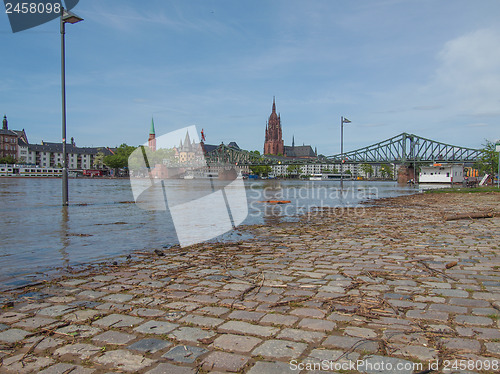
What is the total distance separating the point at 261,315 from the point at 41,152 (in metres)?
189

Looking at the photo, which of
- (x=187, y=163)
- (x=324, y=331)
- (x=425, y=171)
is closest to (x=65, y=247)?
(x=324, y=331)

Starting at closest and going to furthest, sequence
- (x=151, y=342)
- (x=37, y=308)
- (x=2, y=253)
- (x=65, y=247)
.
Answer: (x=151, y=342) → (x=37, y=308) → (x=2, y=253) → (x=65, y=247)

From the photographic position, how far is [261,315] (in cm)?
357

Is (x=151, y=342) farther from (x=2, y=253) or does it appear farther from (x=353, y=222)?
(x=353, y=222)

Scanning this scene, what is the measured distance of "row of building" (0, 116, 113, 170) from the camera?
153m

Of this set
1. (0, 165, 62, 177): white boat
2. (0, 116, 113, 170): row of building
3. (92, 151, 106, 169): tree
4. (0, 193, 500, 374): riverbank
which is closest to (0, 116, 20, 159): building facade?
(0, 116, 113, 170): row of building

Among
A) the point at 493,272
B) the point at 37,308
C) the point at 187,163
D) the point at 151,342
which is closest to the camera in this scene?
the point at 151,342

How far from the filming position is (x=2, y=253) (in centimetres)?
695

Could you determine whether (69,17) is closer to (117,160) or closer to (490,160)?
(490,160)

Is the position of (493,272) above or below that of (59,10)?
below

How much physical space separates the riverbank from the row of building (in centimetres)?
15289

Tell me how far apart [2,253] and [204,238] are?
3.92 meters

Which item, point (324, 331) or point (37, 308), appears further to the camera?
point (37, 308)

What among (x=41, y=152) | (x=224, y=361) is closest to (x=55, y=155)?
(x=41, y=152)
